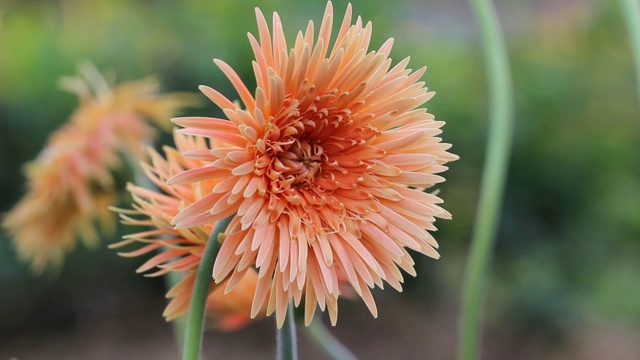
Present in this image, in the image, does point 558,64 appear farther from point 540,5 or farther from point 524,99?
point 540,5

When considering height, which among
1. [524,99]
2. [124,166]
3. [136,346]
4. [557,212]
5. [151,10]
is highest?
[151,10]

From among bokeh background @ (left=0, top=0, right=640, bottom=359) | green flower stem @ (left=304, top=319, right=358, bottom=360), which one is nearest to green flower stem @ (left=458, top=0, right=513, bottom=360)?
green flower stem @ (left=304, top=319, right=358, bottom=360)

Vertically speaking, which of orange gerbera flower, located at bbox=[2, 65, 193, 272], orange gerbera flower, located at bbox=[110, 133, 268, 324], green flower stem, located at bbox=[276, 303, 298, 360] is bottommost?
green flower stem, located at bbox=[276, 303, 298, 360]

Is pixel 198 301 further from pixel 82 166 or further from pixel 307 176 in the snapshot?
pixel 82 166

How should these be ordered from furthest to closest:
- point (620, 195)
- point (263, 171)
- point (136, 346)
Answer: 1. point (136, 346)
2. point (620, 195)
3. point (263, 171)

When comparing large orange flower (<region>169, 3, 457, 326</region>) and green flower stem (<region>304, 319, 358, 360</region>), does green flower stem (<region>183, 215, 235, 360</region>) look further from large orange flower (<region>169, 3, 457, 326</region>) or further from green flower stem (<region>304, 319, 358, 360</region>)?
green flower stem (<region>304, 319, 358, 360</region>)

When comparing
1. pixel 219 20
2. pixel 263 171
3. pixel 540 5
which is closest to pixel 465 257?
pixel 219 20

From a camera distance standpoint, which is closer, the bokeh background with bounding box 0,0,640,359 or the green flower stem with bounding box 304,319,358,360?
the green flower stem with bounding box 304,319,358,360
